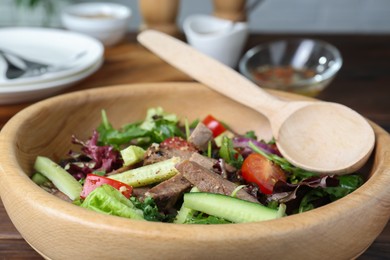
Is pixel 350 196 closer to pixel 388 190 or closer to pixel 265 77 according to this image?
pixel 388 190

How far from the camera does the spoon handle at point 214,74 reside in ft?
5.97

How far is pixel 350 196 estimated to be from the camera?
125 centimetres

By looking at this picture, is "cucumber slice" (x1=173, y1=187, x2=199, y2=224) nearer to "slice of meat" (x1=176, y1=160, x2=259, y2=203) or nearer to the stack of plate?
"slice of meat" (x1=176, y1=160, x2=259, y2=203)

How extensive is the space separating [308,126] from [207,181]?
46 cm

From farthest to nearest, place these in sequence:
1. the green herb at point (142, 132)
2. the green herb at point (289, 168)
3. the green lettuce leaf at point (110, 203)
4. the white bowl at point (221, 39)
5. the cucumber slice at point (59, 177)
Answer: the white bowl at point (221, 39), the green herb at point (142, 132), the green herb at point (289, 168), the cucumber slice at point (59, 177), the green lettuce leaf at point (110, 203)

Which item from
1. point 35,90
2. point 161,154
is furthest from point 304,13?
point 161,154

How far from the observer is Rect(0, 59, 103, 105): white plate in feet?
7.41

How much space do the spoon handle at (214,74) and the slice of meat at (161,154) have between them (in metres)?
0.30

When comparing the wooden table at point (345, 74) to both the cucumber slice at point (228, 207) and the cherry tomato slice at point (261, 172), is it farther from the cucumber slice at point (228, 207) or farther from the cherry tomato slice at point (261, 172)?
the cucumber slice at point (228, 207)

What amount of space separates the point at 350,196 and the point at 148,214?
40 centimetres

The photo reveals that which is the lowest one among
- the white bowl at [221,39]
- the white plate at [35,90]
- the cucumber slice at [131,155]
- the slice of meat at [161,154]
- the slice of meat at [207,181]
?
the white plate at [35,90]

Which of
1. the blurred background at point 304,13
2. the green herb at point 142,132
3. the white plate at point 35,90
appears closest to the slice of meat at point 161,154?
the green herb at point 142,132

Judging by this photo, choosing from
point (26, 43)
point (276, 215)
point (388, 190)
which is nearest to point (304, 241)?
point (276, 215)

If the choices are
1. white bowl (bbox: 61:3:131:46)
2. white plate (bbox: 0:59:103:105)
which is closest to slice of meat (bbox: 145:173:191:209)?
white plate (bbox: 0:59:103:105)
